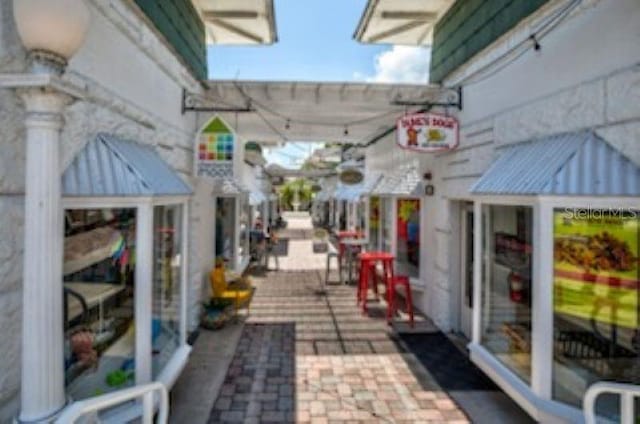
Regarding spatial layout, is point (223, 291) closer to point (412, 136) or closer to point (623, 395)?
point (412, 136)

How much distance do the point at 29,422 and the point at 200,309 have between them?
4.93 m

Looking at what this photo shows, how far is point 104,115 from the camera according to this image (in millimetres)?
3531

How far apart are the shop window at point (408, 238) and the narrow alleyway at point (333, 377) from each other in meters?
1.14

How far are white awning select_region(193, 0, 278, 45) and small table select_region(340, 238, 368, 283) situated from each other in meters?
5.03

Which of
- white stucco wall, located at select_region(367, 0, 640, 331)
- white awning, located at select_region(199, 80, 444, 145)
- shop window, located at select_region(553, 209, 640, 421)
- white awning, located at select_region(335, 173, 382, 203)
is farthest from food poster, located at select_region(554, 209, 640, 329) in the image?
white awning, located at select_region(335, 173, 382, 203)

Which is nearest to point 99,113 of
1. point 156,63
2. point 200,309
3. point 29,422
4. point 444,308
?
point 156,63

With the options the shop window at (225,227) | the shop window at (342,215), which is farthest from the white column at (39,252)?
the shop window at (342,215)

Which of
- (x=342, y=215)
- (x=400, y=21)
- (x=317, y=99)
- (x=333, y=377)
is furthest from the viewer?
(x=342, y=215)

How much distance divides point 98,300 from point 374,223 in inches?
320

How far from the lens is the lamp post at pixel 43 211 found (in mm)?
2145

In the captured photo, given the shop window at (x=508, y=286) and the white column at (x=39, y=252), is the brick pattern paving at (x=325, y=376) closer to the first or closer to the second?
the shop window at (x=508, y=286)

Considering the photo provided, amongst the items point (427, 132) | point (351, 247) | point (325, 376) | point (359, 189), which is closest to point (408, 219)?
point (351, 247)

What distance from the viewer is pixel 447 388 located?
4.76m

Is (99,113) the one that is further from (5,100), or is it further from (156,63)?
(156,63)
